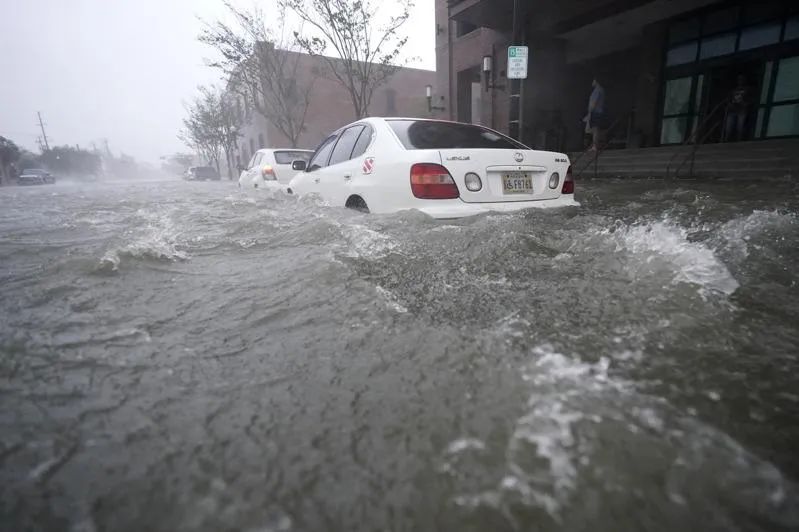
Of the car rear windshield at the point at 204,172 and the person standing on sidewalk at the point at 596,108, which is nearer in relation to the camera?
the person standing on sidewalk at the point at 596,108

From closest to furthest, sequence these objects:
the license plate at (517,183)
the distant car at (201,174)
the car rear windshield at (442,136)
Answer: the license plate at (517,183), the car rear windshield at (442,136), the distant car at (201,174)

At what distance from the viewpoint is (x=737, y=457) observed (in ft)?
2.93

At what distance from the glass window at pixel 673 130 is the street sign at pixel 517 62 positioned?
8.39m

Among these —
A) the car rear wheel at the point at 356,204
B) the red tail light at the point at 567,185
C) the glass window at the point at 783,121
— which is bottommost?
the car rear wheel at the point at 356,204

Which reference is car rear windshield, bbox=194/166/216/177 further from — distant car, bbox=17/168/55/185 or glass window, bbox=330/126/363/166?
glass window, bbox=330/126/363/166

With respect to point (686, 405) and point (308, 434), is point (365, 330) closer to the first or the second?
point (308, 434)

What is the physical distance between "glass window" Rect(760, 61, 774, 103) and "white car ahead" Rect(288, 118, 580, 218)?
12.0m

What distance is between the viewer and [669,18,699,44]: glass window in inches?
474

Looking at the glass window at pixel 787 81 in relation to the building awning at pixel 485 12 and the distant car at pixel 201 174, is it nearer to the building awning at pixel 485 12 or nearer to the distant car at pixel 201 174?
the building awning at pixel 485 12

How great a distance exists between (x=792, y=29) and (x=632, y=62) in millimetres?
5659

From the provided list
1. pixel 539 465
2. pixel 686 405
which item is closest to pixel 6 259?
pixel 539 465

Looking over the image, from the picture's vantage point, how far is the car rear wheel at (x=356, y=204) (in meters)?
3.65

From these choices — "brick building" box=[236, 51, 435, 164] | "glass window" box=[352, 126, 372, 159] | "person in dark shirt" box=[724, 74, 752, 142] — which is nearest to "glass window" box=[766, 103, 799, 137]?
"person in dark shirt" box=[724, 74, 752, 142]

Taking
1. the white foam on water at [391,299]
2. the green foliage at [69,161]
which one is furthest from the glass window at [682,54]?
the green foliage at [69,161]
